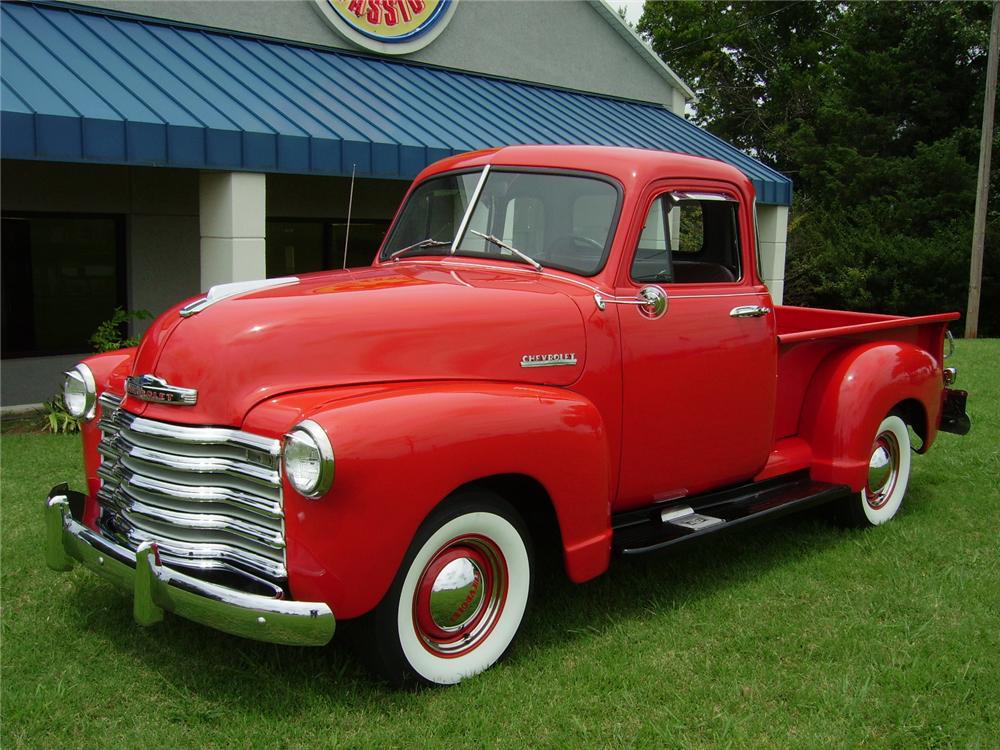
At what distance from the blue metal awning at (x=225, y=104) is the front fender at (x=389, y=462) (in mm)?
5509

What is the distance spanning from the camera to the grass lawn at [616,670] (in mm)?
3240

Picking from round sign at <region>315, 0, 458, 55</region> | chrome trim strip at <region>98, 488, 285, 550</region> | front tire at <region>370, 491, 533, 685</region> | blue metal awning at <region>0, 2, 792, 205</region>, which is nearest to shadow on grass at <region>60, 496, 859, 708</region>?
front tire at <region>370, 491, 533, 685</region>

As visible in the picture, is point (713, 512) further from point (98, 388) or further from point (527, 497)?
point (98, 388)

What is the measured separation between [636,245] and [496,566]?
1577 mm

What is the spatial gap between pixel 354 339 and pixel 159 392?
0.71m

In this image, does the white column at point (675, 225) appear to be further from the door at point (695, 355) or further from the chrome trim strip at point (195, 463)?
the chrome trim strip at point (195, 463)

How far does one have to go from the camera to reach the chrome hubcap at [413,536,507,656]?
11.2 feet

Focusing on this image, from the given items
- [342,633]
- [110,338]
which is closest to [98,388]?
[342,633]

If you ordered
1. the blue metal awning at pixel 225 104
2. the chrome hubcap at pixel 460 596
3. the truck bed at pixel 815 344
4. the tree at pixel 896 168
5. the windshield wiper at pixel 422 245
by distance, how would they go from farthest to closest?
the tree at pixel 896 168, the blue metal awning at pixel 225 104, the truck bed at pixel 815 344, the windshield wiper at pixel 422 245, the chrome hubcap at pixel 460 596

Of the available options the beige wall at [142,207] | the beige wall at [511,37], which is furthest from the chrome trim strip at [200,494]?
the beige wall at [511,37]

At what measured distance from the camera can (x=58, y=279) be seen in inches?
402

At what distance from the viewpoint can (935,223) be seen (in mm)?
25156

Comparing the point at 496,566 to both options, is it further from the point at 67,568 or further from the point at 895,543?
the point at 895,543

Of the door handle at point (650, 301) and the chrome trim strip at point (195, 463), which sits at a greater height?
the door handle at point (650, 301)
